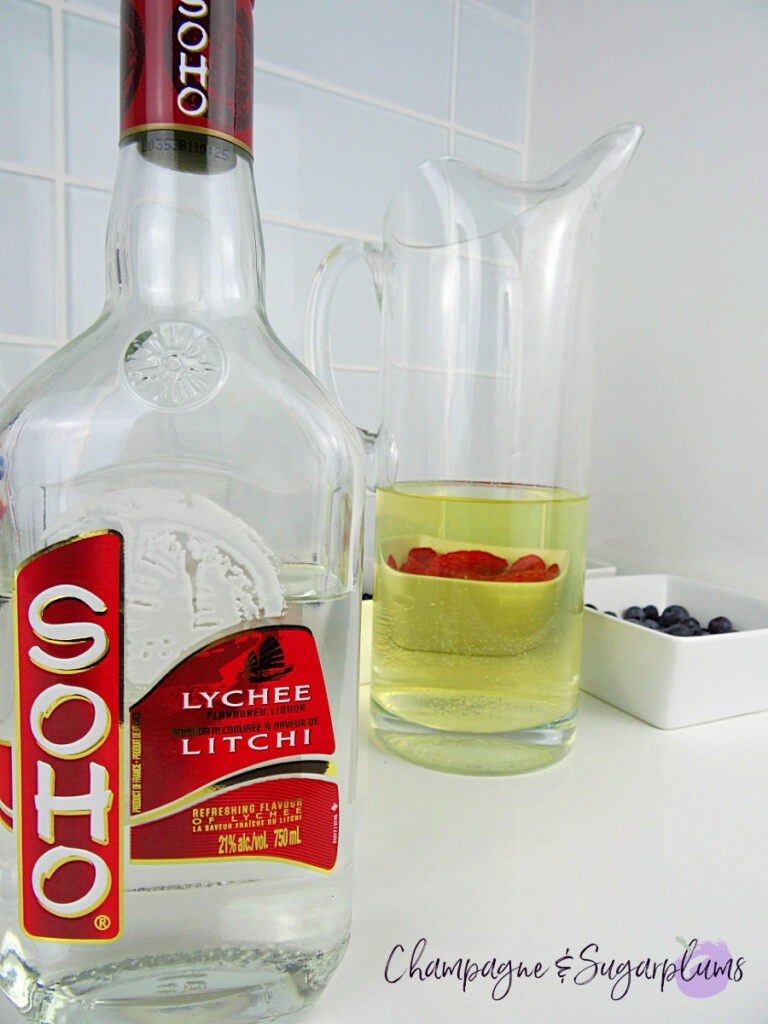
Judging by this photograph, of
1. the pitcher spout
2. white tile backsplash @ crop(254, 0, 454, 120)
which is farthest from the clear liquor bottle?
white tile backsplash @ crop(254, 0, 454, 120)

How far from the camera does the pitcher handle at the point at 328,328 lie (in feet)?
1.46

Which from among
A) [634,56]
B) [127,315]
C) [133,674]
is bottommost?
[133,674]

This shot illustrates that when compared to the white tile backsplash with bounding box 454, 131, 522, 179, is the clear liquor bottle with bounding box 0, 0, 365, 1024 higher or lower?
lower

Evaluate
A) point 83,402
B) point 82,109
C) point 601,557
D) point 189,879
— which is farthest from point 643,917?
point 82,109

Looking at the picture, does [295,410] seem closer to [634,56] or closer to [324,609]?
[324,609]

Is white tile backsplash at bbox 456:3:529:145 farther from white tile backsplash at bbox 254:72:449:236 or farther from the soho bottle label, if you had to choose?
the soho bottle label

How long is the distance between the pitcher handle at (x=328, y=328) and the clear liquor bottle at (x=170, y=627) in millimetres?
192

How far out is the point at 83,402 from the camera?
230 millimetres

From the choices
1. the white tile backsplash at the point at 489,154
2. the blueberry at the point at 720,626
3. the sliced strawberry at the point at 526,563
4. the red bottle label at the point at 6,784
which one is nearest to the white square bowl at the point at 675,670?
the blueberry at the point at 720,626

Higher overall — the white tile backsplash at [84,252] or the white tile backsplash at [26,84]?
the white tile backsplash at [26,84]

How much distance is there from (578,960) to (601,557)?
555 mm

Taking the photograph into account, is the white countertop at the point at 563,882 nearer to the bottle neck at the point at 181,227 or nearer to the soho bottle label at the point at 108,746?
the soho bottle label at the point at 108,746

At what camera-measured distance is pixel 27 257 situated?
0.57m

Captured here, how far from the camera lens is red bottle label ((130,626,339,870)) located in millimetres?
229
